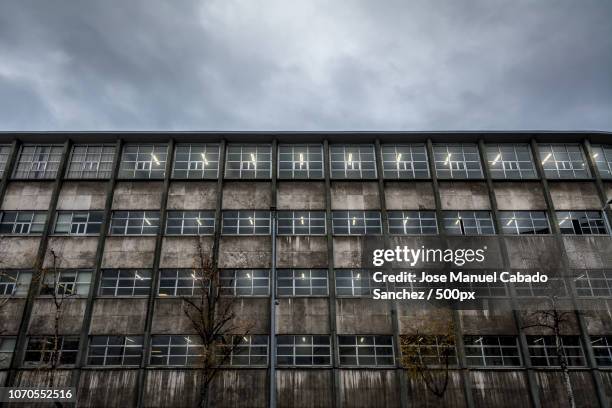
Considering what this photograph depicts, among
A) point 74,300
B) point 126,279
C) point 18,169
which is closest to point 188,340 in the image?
point 126,279

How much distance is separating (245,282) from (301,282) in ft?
13.5

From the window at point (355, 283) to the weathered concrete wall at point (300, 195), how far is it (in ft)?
18.3

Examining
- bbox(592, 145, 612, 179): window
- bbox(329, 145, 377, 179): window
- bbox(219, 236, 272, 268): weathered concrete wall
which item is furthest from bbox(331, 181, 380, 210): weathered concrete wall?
bbox(592, 145, 612, 179): window

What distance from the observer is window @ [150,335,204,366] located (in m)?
27.1

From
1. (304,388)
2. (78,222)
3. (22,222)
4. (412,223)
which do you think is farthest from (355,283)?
(22,222)

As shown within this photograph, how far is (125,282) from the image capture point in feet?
96.2

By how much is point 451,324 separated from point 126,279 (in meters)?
23.1

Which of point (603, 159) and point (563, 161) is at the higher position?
point (603, 159)

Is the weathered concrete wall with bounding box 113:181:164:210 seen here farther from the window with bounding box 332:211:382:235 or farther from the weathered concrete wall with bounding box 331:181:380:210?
the window with bounding box 332:211:382:235

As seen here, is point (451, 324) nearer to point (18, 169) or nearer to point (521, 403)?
point (521, 403)

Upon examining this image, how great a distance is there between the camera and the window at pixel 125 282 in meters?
29.0

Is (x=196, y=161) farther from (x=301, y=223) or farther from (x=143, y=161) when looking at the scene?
(x=301, y=223)

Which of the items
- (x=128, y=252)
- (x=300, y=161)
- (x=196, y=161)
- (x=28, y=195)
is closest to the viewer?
(x=128, y=252)

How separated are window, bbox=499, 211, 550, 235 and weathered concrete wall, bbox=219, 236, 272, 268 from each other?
18366 mm
